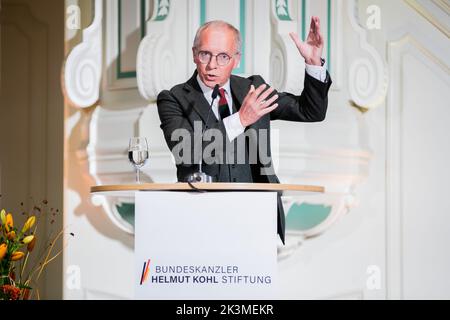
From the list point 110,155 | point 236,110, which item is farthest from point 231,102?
point 110,155

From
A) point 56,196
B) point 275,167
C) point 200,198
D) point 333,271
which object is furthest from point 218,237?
point 56,196

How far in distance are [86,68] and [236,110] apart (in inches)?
36.8

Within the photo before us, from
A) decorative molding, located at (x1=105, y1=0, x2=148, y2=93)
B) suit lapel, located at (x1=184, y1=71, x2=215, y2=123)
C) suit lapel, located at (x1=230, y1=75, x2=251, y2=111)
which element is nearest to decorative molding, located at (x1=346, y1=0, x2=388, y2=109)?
suit lapel, located at (x1=230, y1=75, x2=251, y2=111)

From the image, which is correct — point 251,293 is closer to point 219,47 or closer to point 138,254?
point 138,254

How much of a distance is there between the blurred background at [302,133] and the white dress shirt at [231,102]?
0.67ft

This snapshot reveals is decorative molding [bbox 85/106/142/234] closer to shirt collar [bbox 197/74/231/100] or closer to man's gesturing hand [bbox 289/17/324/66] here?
shirt collar [bbox 197/74/231/100]

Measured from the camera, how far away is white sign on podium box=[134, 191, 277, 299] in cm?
266

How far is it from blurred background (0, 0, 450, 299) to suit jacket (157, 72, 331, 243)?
123 mm

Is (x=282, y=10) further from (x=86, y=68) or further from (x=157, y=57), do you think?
(x=86, y=68)

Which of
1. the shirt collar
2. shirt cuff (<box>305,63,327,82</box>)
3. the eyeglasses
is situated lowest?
the shirt collar

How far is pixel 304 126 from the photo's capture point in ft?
13.6

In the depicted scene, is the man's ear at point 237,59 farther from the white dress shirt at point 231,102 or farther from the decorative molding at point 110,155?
the decorative molding at point 110,155

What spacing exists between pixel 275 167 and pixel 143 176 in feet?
2.35

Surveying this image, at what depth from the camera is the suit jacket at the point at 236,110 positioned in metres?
3.68
